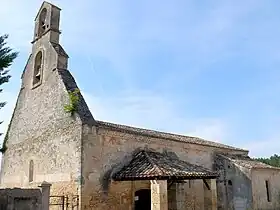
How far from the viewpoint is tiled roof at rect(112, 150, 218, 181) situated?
12638mm

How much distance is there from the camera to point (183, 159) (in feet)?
57.9

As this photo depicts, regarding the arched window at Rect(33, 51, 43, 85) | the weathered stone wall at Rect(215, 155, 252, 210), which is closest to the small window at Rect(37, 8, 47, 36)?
the arched window at Rect(33, 51, 43, 85)

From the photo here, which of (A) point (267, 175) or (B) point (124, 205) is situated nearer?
(B) point (124, 205)

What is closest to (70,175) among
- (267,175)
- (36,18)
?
(36,18)

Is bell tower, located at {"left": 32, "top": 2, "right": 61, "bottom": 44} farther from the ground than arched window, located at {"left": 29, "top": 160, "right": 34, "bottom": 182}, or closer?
farther from the ground

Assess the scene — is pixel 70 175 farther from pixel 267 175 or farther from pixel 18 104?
pixel 267 175

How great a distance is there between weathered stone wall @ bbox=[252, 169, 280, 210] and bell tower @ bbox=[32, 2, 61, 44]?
1323 centimetres

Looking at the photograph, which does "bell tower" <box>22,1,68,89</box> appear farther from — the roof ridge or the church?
the roof ridge

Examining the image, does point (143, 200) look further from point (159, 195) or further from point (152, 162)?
point (159, 195)

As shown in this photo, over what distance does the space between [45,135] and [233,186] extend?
10.9m

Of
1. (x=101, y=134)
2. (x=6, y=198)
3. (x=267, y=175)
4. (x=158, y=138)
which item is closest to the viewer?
(x=6, y=198)

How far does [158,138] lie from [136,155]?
1.81 metres

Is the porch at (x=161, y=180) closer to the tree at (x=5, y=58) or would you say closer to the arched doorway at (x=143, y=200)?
the arched doorway at (x=143, y=200)

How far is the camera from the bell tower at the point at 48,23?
1652 cm
